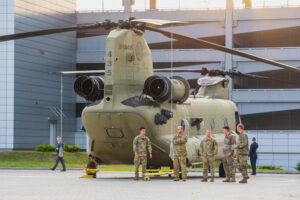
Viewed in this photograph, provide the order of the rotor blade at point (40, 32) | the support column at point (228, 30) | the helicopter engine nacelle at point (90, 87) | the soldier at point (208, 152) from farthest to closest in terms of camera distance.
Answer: the support column at point (228, 30) < the helicopter engine nacelle at point (90, 87) < the soldier at point (208, 152) < the rotor blade at point (40, 32)

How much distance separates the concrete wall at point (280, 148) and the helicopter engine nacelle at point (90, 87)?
109ft

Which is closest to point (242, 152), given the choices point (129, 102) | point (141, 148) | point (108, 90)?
point (141, 148)

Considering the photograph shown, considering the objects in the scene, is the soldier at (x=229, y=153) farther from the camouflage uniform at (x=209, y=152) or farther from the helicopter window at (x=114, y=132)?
the helicopter window at (x=114, y=132)

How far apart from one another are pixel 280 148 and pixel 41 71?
23.0 meters

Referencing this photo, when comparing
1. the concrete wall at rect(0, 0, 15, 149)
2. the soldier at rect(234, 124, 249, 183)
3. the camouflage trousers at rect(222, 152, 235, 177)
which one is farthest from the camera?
the concrete wall at rect(0, 0, 15, 149)

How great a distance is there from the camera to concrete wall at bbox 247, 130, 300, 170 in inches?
2264

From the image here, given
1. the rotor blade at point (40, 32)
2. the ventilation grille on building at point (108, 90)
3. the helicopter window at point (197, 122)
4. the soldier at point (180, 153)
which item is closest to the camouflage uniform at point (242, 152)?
the soldier at point (180, 153)

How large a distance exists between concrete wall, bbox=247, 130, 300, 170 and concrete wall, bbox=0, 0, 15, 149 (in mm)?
21075

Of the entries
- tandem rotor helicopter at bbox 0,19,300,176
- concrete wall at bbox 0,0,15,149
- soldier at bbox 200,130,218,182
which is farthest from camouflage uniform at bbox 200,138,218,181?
concrete wall at bbox 0,0,15,149

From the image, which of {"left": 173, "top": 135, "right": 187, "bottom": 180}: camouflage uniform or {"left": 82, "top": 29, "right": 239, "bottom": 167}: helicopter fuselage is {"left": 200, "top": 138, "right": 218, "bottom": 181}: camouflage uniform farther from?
{"left": 82, "top": 29, "right": 239, "bottom": 167}: helicopter fuselage

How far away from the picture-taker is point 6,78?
58.4 meters

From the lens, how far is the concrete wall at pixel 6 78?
5778 cm

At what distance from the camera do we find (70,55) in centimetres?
6625

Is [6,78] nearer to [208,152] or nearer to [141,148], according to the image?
[141,148]
